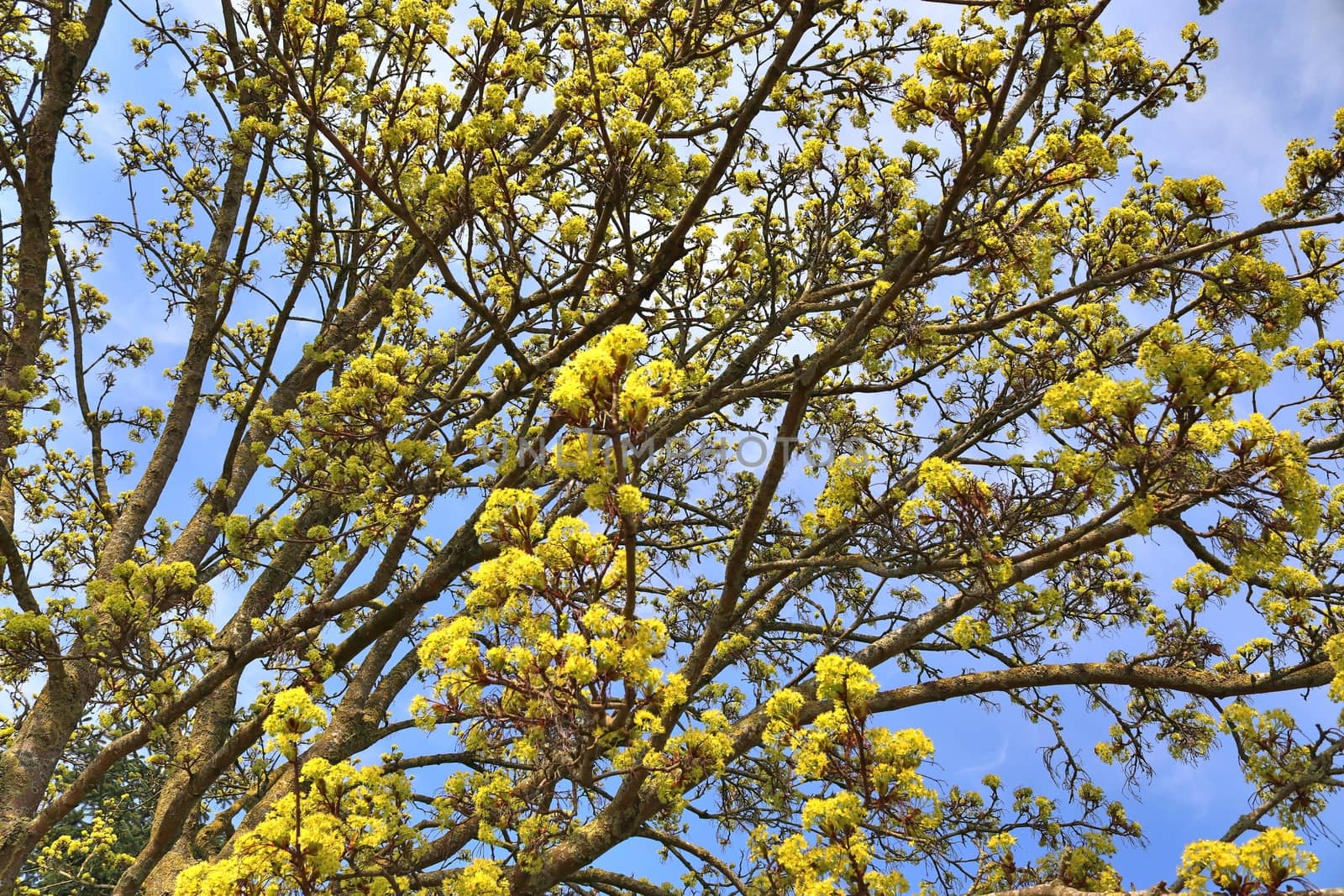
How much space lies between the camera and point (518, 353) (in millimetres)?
6051

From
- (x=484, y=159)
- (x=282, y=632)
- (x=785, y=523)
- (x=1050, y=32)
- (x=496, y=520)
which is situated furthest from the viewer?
(x=785, y=523)

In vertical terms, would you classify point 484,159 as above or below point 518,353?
above

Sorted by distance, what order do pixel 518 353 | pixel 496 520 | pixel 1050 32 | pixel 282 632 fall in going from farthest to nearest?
pixel 282 632, pixel 518 353, pixel 1050 32, pixel 496 520

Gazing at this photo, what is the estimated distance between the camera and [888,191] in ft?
20.8

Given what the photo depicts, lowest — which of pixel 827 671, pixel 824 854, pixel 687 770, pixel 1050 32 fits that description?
pixel 824 854

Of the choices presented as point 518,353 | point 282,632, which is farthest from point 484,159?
point 282,632

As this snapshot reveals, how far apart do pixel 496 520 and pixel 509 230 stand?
8.27ft

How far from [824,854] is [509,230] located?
4174 millimetres

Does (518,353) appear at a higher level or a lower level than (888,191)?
lower

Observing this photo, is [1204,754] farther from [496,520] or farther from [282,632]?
[282,632]

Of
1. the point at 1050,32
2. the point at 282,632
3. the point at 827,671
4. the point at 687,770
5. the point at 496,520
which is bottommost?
the point at 687,770

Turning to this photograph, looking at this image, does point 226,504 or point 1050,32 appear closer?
point 1050,32

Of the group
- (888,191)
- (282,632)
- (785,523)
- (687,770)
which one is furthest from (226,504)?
(888,191)

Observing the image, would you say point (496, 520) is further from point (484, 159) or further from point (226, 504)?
point (226, 504)
